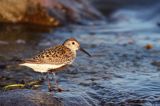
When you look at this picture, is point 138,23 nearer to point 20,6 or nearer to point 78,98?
point 20,6

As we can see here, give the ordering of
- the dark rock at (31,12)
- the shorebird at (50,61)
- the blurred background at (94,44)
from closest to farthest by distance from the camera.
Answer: the shorebird at (50,61) → the blurred background at (94,44) → the dark rock at (31,12)

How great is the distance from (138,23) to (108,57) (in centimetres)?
645

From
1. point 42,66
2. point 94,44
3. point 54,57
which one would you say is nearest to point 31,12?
point 94,44

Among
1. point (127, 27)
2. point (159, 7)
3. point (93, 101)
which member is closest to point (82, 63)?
point (93, 101)

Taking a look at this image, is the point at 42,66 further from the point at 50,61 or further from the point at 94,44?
the point at 94,44

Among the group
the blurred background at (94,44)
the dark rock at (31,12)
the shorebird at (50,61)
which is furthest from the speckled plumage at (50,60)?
the dark rock at (31,12)

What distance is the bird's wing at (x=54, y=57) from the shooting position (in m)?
8.55

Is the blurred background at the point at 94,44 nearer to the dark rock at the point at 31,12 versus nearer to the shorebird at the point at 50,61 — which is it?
the dark rock at the point at 31,12

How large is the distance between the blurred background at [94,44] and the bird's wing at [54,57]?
1.83ft

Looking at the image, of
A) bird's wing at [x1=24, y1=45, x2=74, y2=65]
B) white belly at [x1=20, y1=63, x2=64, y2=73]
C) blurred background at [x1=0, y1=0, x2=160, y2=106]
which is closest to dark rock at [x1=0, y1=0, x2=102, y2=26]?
blurred background at [x1=0, y1=0, x2=160, y2=106]

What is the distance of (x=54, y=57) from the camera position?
8641 millimetres

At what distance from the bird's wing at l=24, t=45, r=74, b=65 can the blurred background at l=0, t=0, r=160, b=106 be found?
56 centimetres

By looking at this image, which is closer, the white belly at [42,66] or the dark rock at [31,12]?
the white belly at [42,66]

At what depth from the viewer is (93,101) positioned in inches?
320
